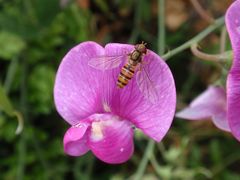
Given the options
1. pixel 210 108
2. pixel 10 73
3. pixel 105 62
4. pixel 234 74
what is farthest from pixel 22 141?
pixel 234 74

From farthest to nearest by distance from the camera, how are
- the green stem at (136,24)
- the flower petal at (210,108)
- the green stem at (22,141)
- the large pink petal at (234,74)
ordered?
the green stem at (136,24) → the green stem at (22,141) → the flower petal at (210,108) → the large pink petal at (234,74)

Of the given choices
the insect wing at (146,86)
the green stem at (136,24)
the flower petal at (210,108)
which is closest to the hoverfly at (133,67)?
the insect wing at (146,86)

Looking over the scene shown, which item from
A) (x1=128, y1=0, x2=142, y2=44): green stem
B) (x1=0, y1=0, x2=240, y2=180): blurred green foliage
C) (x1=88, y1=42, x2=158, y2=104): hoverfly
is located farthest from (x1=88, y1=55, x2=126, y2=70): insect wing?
(x1=128, y1=0, x2=142, y2=44): green stem

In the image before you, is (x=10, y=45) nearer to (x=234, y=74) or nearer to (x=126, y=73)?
(x=126, y=73)

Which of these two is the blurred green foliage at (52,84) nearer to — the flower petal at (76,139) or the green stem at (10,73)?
the green stem at (10,73)

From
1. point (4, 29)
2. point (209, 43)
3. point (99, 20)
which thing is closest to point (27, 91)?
point (4, 29)

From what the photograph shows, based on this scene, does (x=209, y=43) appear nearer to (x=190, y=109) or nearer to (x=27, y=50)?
Answer: (x=27, y=50)
